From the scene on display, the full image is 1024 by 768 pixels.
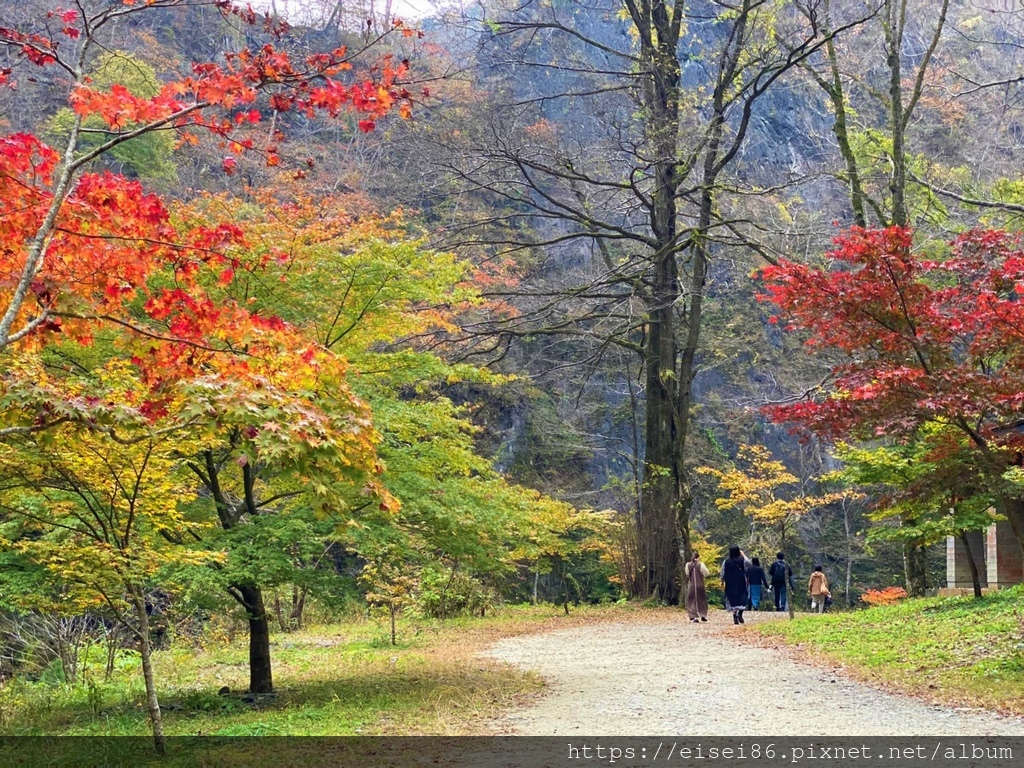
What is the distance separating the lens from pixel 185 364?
5.70 metres

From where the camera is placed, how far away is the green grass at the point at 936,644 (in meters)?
7.26

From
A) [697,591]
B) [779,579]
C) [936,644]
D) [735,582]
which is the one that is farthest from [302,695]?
[779,579]

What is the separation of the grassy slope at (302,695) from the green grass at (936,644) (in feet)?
11.9

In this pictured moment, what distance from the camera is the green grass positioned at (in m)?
7.26

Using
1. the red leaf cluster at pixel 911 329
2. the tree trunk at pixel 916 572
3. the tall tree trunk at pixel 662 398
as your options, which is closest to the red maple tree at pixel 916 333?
the red leaf cluster at pixel 911 329

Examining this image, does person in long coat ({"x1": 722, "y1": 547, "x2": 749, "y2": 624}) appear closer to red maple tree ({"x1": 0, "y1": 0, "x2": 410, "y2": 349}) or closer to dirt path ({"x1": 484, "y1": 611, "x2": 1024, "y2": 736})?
dirt path ({"x1": 484, "y1": 611, "x2": 1024, "y2": 736})

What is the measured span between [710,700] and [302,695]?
4.29 m

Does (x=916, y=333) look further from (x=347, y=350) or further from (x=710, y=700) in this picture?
(x=347, y=350)

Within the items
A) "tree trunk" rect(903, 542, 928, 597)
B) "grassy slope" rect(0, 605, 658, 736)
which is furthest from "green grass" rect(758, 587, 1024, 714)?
"grassy slope" rect(0, 605, 658, 736)

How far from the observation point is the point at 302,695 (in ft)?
30.1

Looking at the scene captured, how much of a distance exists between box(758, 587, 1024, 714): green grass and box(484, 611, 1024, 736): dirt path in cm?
44

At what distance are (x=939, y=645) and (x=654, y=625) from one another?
6.54m

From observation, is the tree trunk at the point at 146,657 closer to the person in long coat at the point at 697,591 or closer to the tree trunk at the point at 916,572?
the person in long coat at the point at 697,591

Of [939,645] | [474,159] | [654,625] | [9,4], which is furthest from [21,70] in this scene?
[939,645]
